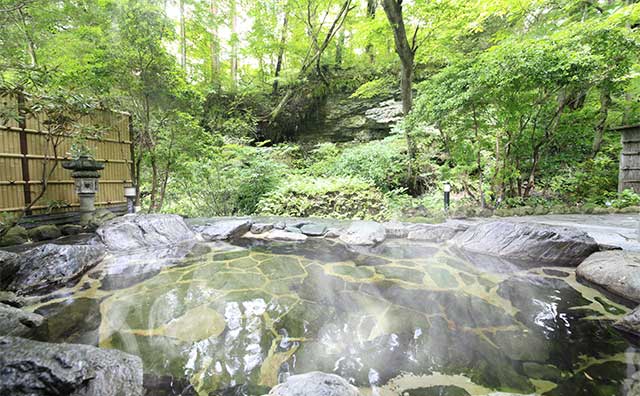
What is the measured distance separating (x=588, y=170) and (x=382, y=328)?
26.2 feet

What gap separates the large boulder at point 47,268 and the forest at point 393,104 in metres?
1.89

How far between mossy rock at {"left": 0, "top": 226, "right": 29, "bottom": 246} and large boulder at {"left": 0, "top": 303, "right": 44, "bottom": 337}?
3069 mm

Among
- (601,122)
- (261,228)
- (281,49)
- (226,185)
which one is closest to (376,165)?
(261,228)

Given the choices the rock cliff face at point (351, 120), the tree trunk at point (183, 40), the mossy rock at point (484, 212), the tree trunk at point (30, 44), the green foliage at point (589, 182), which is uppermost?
the tree trunk at point (183, 40)

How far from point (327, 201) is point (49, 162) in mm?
6290

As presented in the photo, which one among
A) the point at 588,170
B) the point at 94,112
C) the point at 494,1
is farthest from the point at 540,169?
the point at 94,112

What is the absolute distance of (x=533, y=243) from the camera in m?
4.19

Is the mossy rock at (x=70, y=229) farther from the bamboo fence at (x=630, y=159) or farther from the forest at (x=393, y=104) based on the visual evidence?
the bamboo fence at (x=630, y=159)

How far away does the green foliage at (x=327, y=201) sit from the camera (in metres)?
7.62

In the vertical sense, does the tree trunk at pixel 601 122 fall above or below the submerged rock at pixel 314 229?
above

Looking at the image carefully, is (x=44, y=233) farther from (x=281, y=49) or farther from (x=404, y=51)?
(x=281, y=49)

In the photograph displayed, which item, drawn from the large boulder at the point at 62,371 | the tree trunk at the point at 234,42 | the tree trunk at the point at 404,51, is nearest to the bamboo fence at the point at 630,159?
the tree trunk at the point at 404,51

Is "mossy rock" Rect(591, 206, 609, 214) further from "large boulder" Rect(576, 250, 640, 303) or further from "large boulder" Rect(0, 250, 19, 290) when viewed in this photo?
"large boulder" Rect(0, 250, 19, 290)

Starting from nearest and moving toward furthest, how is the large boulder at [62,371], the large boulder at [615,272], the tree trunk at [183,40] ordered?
the large boulder at [62,371] < the large boulder at [615,272] < the tree trunk at [183,40]
